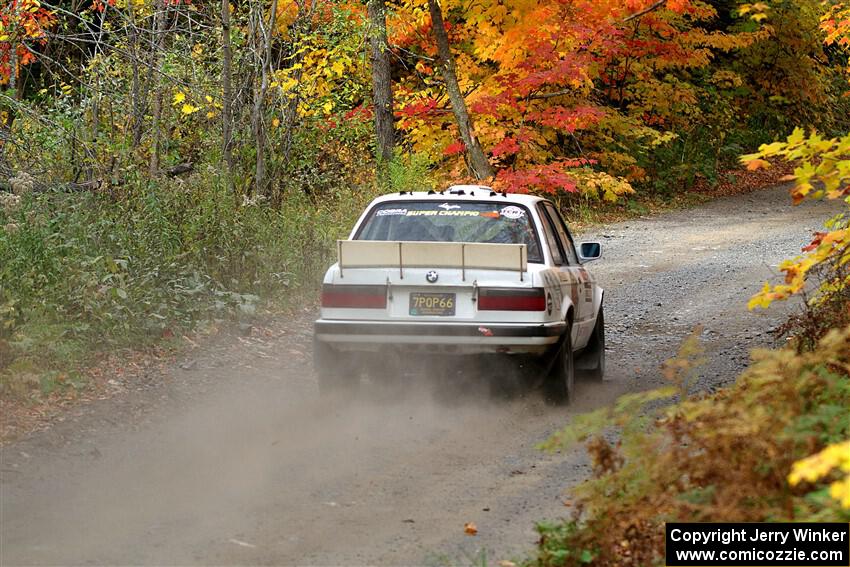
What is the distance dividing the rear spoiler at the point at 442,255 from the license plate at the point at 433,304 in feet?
0.64

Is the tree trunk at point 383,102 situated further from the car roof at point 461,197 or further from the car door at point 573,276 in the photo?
the car roof at point 461,197

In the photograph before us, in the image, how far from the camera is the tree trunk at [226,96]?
1546 cm

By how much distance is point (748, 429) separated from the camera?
4.39m

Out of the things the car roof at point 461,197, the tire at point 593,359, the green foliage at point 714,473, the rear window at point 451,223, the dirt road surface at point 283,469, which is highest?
the car roof at point 461,197

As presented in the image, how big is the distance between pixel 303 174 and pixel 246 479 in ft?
36.7

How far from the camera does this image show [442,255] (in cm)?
892

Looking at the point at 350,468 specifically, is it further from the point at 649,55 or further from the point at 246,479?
the point at 649,55

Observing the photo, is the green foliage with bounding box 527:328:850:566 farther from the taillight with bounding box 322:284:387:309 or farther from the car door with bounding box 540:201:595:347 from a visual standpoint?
the car door with bounding box 540:201:595:347

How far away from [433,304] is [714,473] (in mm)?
4410

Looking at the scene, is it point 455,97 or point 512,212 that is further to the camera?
point 455,97

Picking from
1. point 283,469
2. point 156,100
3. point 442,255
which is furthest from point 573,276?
point 156,100

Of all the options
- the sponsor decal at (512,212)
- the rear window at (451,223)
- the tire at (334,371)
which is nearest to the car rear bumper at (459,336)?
the tire at (334,371)

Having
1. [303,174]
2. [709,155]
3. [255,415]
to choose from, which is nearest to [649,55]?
[709,155]

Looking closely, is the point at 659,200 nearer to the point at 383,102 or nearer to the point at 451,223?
the point at 383,102
